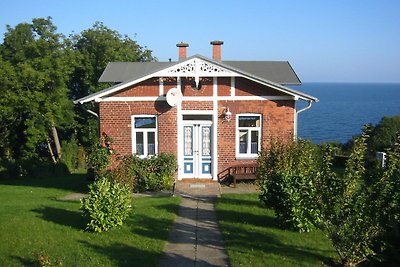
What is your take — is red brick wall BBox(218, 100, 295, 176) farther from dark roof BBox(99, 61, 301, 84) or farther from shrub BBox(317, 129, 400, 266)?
shrub BBox(317, 129, 400, 266)

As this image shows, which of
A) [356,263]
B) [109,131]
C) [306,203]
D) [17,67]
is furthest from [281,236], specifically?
[17,67]

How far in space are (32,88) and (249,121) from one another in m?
17.8

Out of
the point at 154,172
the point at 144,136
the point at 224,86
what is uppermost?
the point at 224,86

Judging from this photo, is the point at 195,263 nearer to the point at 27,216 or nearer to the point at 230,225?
the point at 230,225

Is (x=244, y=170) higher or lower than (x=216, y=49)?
lower

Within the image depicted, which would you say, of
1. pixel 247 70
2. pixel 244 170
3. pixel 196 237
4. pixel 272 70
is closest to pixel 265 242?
pixel 196 237

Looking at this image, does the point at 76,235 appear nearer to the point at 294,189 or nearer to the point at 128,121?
the point at 294,189

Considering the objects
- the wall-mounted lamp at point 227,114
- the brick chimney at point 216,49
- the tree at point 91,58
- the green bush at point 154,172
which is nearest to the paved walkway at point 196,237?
the green bush at point 154,172

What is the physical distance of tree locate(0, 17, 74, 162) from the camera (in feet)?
90.9

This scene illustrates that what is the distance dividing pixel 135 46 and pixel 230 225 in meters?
29.3

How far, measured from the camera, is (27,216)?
1189 centimetres

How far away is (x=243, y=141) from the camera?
661 inches

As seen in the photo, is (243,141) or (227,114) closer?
(227,114)

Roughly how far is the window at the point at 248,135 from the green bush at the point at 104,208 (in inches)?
279
